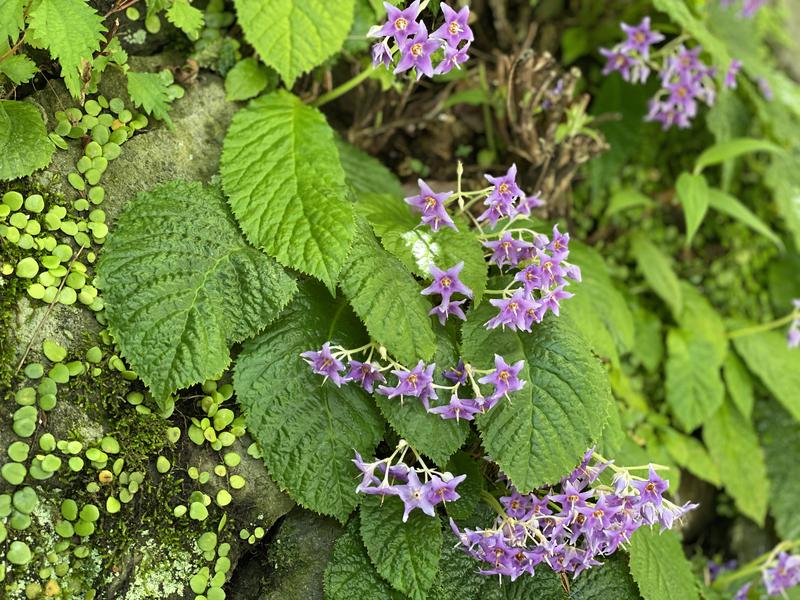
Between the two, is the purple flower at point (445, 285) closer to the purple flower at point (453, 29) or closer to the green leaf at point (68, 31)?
the purple flower at point (453, 29)

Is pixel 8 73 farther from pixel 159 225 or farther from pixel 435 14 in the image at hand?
pixel 435 14

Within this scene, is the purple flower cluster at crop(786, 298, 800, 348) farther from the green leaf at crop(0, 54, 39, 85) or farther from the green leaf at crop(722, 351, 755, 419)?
the green leaf at crop(0, 54, 39, 85)

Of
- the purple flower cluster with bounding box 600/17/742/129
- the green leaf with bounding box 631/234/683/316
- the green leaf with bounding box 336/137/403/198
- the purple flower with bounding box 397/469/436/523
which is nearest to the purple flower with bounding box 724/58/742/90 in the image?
the purple flower cluster with bounding box 600/17/742/129

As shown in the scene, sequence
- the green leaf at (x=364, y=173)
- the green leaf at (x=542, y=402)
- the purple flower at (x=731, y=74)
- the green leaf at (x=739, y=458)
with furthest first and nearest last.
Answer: the green leaf at (x=739, y=458) → the purple flower at (x=731, y=74) → the green leaf at (x=364, y=173) → the green leaf at (x=542, y=402)

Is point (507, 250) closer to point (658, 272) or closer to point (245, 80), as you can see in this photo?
point (245, 80)

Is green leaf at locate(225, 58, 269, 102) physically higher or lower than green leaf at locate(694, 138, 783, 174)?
lower

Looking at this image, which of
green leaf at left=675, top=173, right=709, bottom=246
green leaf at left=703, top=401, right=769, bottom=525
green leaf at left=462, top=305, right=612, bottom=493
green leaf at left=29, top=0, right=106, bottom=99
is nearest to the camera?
green leaf at left=29, top=0, right=106, bottom=99

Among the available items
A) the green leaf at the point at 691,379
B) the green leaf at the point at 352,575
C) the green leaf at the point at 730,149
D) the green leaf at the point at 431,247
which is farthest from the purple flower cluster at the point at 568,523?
the green leaf at the point at 730,149

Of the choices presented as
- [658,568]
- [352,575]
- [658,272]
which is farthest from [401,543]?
[658,272]
